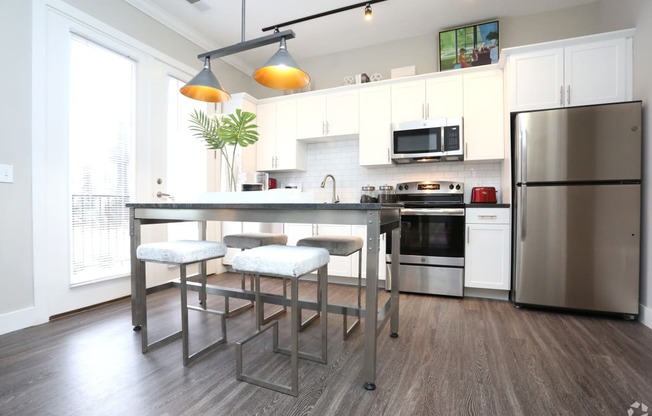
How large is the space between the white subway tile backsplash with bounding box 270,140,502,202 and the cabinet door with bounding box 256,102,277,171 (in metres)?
0.32

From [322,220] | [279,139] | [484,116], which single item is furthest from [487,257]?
[279,139]

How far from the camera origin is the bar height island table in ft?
4.76

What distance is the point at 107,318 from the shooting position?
2354mm

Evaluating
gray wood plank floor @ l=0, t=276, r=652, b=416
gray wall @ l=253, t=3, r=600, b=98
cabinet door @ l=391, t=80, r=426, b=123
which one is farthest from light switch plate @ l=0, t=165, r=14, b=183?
cabinet door @ l=391, t=80, r=426, b=123

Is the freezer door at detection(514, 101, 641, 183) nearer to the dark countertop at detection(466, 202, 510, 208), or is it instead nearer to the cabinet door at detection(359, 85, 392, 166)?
the dark countertop at detection(466, 202, 510, 208)

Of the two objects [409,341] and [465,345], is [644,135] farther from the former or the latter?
[409,341]

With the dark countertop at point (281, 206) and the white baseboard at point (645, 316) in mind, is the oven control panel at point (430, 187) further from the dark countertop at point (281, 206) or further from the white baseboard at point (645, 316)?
the dark countertop at point (281, 206)

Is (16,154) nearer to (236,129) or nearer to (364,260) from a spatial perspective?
(236,129)

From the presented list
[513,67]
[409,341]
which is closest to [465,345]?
[409,341]

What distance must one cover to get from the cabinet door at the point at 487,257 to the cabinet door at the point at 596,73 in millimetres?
1294

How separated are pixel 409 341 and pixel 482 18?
354 cm

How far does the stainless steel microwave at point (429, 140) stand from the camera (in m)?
3.15

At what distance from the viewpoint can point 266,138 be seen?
4.12 m

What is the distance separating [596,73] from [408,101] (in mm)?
1616
